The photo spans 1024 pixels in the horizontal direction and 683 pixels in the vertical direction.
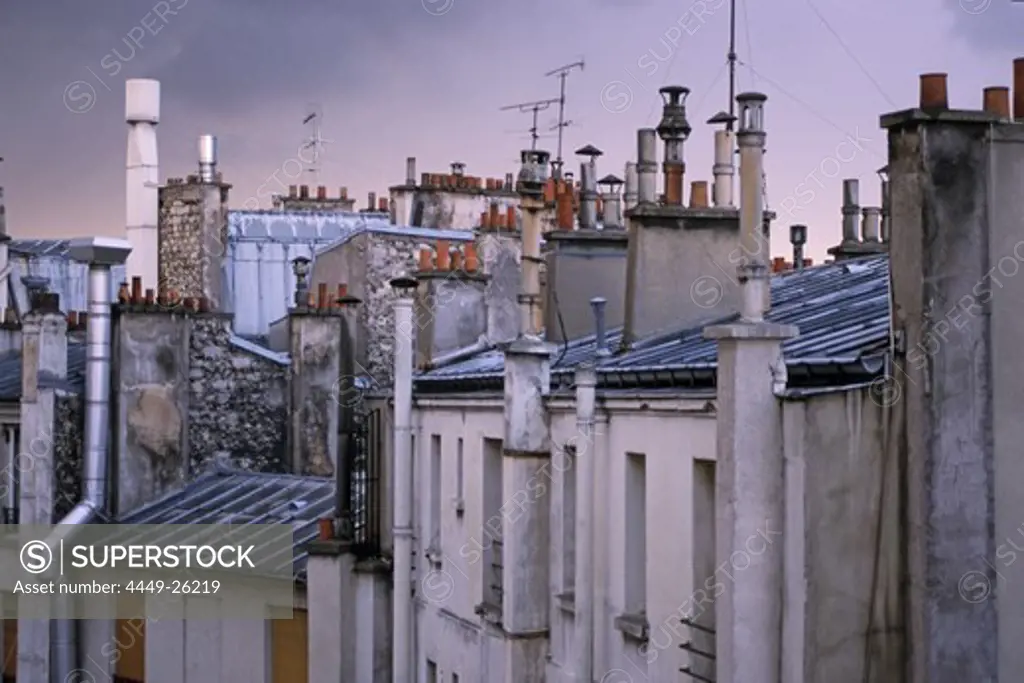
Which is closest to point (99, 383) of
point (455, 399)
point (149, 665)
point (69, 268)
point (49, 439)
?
point (49, 439)

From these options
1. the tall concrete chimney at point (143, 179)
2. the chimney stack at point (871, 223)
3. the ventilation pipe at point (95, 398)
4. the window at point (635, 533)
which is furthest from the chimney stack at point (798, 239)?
the tall concrete chimney at point (143, 179)

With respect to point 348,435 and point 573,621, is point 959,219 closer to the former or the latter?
point 573,621

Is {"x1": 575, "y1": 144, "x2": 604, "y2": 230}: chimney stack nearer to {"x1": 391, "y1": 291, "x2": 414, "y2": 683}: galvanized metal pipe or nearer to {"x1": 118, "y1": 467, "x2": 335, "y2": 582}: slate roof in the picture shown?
{"x1": 391, "y1": 291, "x2": 414, "y2": 683}: galvanized metal pipe

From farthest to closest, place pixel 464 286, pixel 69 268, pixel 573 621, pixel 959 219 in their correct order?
pixel 69 268 → pixel 464 286 → pixel 573 621 → pixel 959 219

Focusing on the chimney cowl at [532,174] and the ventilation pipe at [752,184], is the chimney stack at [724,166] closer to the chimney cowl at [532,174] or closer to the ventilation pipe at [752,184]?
the chimney cowl at [532,174]

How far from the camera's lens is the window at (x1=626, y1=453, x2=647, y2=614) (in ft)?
53.4

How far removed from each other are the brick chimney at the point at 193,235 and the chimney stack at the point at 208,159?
431mm

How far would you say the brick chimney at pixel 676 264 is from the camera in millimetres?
19906

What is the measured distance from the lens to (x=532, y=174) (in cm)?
2081

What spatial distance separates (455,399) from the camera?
21547 mm

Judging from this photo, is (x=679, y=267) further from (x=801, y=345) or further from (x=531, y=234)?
(x=801, y=345)

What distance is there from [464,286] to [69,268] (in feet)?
74.1

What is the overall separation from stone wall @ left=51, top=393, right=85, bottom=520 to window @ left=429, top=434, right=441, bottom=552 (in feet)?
31.8

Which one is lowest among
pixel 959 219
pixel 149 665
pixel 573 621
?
pixel 149 665
